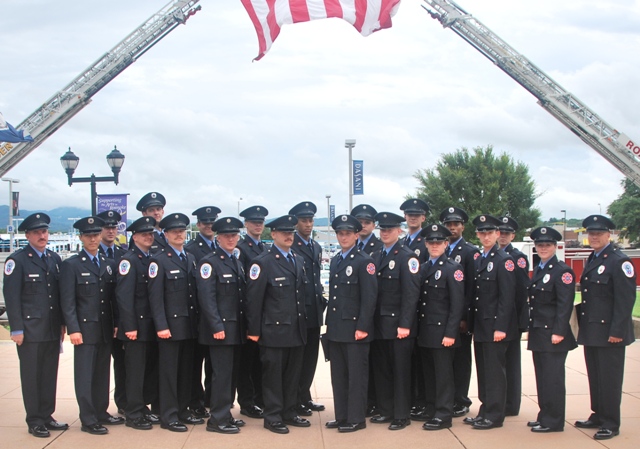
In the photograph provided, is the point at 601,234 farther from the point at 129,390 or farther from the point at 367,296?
the point at 129,390

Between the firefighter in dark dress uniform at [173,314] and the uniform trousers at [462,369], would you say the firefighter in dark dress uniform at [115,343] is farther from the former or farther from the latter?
the uniform trousers at [462,369]

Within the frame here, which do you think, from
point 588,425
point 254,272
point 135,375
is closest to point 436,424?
point 588,425

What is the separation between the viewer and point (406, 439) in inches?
252

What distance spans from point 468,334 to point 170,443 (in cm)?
316

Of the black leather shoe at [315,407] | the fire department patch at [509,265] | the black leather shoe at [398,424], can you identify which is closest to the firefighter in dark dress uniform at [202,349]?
the black leather shoe at [315,407]

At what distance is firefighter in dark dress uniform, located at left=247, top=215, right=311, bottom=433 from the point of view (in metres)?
6.71

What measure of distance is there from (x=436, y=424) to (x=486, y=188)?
3539 cm

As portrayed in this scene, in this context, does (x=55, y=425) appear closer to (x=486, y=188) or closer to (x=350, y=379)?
(x=350, y=379)

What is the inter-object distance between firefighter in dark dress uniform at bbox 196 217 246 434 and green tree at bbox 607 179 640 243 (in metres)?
53.3

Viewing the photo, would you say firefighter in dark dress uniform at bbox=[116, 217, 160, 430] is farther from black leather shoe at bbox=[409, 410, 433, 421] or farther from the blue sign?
the blue sign

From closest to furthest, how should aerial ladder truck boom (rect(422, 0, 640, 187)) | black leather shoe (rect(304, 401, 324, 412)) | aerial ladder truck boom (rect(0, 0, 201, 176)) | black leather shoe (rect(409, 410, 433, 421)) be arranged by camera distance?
black leather shoe (rect(409, 410, 433, 421)) → black leather shoe (rect(304, 401, 324, 412)) → aerial ladder truck boom (rect(0, 0, 201, 176)) → aerial ladder truck boom (rect(422, 0, 640, 187))

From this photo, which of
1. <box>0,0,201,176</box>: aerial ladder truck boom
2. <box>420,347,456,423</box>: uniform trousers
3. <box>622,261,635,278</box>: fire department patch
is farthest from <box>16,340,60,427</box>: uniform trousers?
<box>0,0,201,176</box>: aerial ladder truck boom

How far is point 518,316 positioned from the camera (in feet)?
23.2

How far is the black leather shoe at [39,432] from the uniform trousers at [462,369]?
4.06 metres
